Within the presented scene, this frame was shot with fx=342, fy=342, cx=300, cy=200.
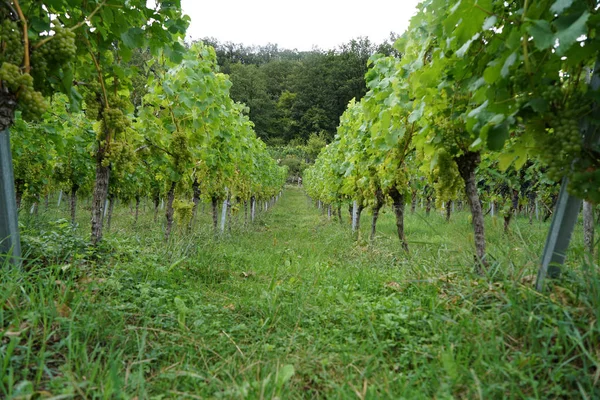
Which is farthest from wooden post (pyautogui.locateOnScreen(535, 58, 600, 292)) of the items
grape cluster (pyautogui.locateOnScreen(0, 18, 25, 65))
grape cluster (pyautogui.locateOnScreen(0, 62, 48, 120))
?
grape cluster (pyautogui.locateOnScreen(0, 18, 25, 65))

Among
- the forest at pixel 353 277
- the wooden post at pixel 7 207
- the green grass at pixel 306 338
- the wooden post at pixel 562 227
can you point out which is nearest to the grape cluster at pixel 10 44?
the forest at pixel 353 277

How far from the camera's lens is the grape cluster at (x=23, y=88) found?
1719 mm

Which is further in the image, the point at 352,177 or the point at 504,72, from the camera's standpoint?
the point at 352,177

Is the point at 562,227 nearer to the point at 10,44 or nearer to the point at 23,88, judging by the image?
the point at 23,88

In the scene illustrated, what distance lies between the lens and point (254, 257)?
618cm

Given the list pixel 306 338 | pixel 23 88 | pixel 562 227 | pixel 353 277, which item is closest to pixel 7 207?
pixel 23 88

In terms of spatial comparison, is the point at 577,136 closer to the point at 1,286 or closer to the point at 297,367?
the point at 297,367

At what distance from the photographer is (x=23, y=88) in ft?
5.84

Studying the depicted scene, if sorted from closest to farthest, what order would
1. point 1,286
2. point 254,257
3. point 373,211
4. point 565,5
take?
point 565,5 < point 1,286 < point 254,257 < point 373,211

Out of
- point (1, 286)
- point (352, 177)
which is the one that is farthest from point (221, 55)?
point (1, 286)

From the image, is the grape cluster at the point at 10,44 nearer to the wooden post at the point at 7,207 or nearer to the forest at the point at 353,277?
the forest at the point at 353,277

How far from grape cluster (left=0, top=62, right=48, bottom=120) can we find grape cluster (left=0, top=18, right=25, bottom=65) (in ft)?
0.25

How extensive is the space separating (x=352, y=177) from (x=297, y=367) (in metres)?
6.12

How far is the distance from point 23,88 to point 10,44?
274 millimetres
